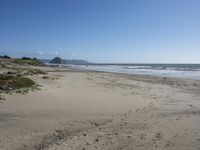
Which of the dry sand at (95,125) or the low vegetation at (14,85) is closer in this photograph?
the dry sand at (95,125)

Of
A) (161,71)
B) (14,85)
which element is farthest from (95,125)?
(161,71)

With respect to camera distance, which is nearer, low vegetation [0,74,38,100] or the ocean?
low vegetation [0,74,38,100]

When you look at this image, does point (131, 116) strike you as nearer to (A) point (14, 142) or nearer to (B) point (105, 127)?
(B) point (105, 127)

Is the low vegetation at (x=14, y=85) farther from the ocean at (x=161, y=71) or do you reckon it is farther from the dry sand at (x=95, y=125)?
the ocean at (x=161, y=71)

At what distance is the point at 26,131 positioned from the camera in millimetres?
6719

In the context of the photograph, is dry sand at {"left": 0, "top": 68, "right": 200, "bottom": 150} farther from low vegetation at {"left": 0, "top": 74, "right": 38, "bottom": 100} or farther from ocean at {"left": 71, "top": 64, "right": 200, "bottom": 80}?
ocean at {"left": 71, "top": 64, "right": 200, "bottom": 80}

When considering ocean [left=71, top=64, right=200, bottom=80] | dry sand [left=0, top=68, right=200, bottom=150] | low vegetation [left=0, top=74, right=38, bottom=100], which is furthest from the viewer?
ocean [left=71, top=64, right=200, bottom=80]

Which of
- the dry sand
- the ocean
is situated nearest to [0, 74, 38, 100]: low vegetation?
the dry sand

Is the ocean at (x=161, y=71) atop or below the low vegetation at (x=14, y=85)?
below

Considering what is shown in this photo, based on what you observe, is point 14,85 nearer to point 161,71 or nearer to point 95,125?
point 95,125

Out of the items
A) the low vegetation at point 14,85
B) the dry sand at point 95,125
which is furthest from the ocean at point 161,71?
the dry sand at point 95,125

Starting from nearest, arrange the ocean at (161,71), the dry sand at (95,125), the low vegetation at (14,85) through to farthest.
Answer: the dry sand at (95,125) → the low vegetation at (14,85) → the ocean at (161,71)

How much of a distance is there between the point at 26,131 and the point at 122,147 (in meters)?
2.74

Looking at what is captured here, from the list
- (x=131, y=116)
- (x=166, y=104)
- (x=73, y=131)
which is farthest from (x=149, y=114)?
(x=73, y=131)
